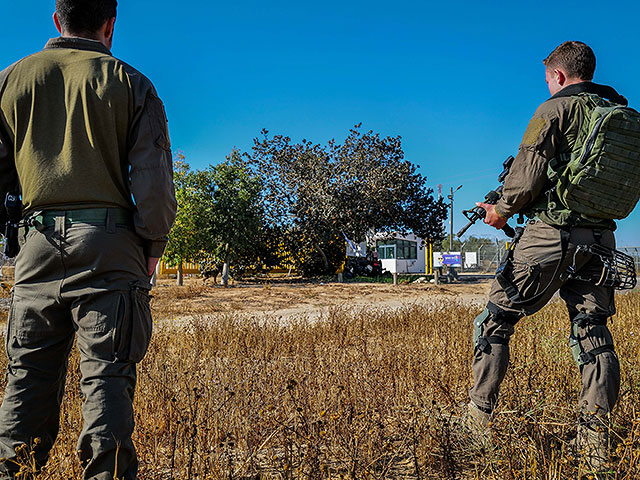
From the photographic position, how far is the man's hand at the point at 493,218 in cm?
302

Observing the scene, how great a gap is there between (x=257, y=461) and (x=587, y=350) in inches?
73.9

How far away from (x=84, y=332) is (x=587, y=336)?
248 centimetres

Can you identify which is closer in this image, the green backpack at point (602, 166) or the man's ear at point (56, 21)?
the man's ear at point (56, 21)

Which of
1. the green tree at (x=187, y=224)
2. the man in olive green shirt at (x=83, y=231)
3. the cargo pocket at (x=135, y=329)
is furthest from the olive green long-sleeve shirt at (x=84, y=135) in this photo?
the green tree at (x=187, y=224)

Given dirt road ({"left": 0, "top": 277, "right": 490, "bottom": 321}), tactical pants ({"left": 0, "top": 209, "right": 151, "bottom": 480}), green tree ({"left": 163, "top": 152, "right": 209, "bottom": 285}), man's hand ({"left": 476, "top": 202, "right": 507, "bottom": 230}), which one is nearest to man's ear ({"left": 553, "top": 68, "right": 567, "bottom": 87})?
man's hand ({"left": 476, "top": 202, "right": 507, "bottom": 230})

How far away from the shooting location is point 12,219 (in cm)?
207

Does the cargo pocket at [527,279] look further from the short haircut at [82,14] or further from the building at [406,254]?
the building at [406,254]

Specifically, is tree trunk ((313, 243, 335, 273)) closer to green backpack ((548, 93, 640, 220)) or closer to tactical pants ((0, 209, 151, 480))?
green backpack ((548, 93, 640, 220))

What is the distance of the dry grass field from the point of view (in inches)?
94.7

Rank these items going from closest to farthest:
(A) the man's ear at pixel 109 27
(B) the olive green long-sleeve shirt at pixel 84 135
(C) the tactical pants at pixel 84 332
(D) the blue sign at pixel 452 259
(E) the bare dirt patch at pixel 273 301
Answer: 1. (C) the tactical pants at pixel 84 332
2. (B) the olive green long-sleeve shirt at pixel 84 135
3. (A) the man's ear at pixel 109 27
4. (E) the bare dirt patch at pixel 273 301
5. (D) the blue sign at pixel 452 259

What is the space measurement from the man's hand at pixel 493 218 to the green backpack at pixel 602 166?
1.28 ft

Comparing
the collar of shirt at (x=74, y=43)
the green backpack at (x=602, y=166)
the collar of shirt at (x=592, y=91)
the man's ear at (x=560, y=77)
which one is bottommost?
the green backpack at (x=602, y=166)

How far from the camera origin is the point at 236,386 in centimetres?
348

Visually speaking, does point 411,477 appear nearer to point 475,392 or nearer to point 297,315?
point 475,392
